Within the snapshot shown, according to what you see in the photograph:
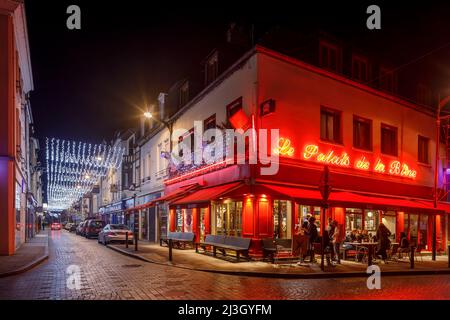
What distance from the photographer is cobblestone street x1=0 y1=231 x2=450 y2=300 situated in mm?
9359

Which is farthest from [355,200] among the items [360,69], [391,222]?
[360,69]

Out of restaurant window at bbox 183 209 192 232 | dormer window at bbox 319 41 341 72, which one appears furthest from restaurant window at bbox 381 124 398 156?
restaurant window at bbox 183 209 192 232

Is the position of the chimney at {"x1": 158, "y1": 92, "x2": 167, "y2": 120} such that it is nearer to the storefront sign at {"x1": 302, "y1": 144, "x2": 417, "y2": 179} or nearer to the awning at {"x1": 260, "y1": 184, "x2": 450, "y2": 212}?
the storefront sign at {"x1": 302, "y1": 144, "x2": 417, "y2": 179}

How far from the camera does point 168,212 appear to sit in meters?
26.8

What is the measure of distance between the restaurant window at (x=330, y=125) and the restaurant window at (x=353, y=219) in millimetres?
3270

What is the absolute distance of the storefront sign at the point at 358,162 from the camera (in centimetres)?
1827

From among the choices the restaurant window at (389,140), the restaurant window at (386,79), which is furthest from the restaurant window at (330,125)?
the restaurant window at (386,79)

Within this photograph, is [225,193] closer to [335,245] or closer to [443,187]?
[335,245]

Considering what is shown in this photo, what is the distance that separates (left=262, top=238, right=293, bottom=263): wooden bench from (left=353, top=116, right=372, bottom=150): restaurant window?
22.2 feet

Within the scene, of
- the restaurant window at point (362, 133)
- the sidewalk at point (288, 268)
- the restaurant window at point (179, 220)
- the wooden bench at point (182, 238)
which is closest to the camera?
the sidewalk at point (288, 268)

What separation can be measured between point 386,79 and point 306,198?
964cm

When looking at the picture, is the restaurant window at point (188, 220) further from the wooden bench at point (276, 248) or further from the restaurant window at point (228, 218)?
the wooden bench at point (276, 248)

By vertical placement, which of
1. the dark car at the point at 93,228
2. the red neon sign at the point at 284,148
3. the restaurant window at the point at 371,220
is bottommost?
the dark car at the point at 93,228
